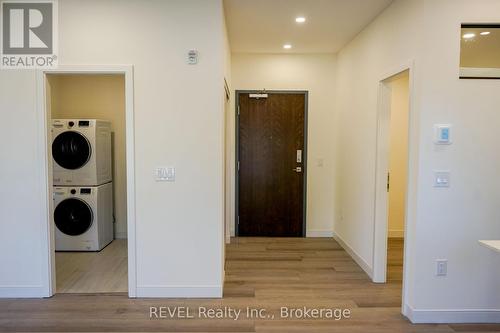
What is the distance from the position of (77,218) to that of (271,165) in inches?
107

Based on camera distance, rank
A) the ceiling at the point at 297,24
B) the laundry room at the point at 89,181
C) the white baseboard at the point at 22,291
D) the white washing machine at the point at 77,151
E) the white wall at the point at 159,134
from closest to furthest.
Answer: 1. the white wall at the point at 159,134
2. the white baseboard at the point at 22,291
3. the ceiling at the point at 297,24
4. the laundry room at the point at 89,181
5. the white washing machine at the point at 77,151

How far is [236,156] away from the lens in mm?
5254

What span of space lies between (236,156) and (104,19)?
270 cm

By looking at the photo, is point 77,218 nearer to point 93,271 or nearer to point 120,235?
point 120,235

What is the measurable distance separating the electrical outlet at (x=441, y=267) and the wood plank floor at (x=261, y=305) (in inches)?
16.0

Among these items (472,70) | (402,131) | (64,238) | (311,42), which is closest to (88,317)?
(64,238)

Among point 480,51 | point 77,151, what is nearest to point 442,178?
point 480,51

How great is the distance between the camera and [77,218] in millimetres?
4488

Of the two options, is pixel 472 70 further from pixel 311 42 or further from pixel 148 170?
pixel 148 170

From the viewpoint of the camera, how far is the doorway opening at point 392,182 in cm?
352

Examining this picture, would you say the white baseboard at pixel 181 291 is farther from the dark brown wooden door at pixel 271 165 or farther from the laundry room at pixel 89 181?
the dark brown wooden door at pixel 271 165

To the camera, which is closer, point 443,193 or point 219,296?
point 443,193

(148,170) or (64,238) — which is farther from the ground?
(148,170)

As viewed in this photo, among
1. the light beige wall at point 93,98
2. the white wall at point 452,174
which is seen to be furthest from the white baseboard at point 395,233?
the light beige wall at point 93,98
